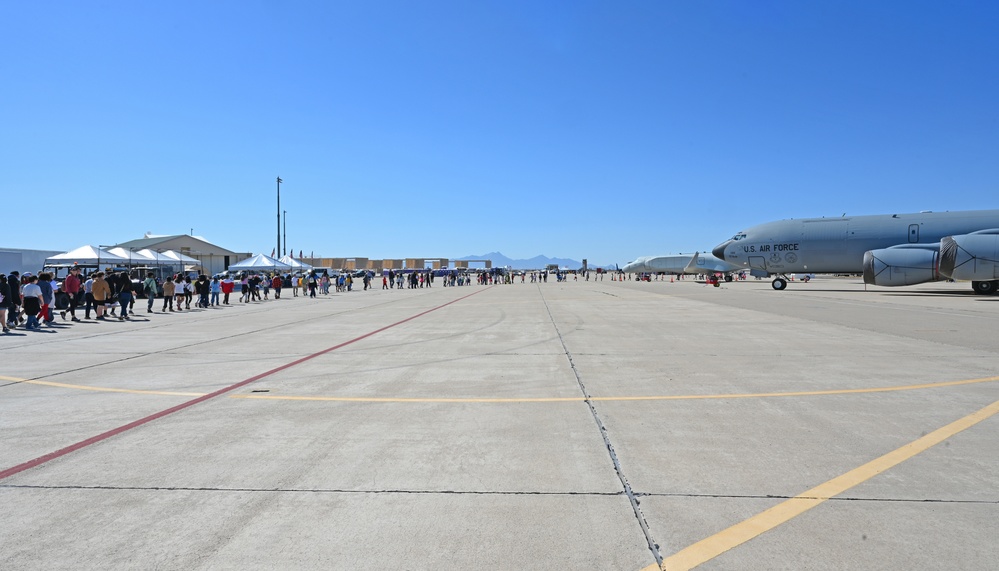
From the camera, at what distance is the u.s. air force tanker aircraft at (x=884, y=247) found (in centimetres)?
2731

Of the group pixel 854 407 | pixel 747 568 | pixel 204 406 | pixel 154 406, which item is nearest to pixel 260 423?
pixel 204 406

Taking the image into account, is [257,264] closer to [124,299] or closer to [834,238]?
[124,299]

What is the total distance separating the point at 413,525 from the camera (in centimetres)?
360

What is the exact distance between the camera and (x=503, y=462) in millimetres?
4762

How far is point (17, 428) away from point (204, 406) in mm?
1676

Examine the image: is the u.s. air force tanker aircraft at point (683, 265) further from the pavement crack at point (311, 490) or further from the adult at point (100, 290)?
the pavement crack at point (311, 490)

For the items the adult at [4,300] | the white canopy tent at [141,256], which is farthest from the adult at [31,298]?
the white canopy tent at [141,256]

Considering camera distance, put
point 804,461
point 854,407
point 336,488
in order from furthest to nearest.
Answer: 1. point 854,407
2. point 804,461
3. point 336,488

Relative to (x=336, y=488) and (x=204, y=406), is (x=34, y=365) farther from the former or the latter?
(x=336, y=488)

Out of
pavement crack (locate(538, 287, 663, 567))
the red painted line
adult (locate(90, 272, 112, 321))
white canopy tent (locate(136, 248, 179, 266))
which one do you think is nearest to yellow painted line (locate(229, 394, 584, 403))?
pavement crack (locate(538, 287, 663, 567))

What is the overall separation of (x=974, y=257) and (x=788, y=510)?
30.8 m

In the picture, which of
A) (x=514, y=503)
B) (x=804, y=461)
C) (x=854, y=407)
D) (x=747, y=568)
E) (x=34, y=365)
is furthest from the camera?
(x=34, y=365)

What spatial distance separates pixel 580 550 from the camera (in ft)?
10.7

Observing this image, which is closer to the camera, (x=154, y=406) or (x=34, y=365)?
(x=154, y=406)
